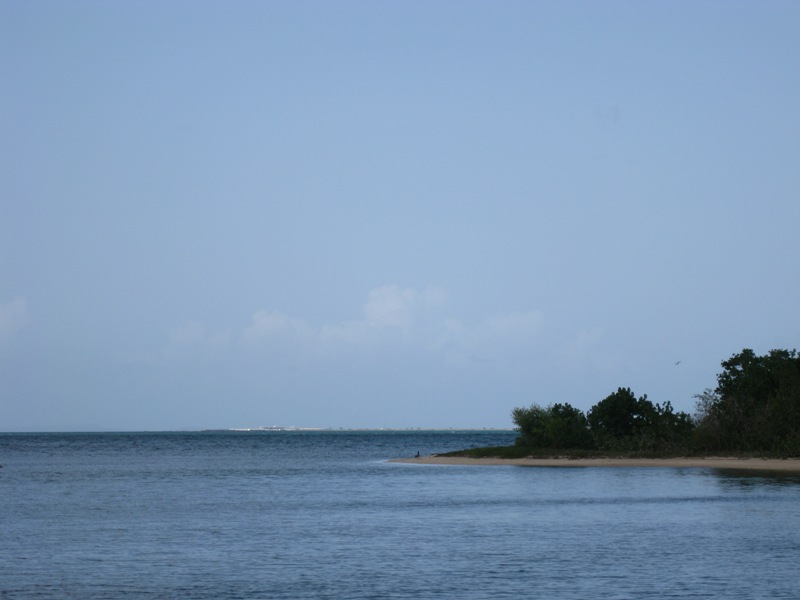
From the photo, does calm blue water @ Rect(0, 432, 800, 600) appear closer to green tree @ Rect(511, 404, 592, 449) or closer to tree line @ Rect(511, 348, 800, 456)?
tree line @ Rect(511, 348, 800, 456)

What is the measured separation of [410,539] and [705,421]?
60879mm

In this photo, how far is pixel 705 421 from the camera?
95.1 m

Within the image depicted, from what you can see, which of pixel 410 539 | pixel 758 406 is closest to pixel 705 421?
pixel 758 406

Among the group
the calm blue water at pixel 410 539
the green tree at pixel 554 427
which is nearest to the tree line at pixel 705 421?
the green tree at pixel 554 427

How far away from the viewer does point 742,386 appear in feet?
314

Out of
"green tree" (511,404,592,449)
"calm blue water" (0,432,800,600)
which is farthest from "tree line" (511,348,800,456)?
"calm blue water" (0,432,800,600)

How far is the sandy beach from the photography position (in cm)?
8375

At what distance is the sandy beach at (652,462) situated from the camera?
275ft

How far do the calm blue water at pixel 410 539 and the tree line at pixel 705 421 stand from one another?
15334mm

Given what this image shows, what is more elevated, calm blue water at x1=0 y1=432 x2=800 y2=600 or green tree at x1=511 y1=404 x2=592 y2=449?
green tree at x1=511 y1=404 x2=592 y2=449

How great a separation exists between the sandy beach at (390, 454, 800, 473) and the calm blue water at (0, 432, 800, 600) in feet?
30.8

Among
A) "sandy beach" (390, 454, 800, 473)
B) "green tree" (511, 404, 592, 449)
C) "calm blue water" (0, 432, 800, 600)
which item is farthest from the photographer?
"green tree" (511, 404, 592, 449)

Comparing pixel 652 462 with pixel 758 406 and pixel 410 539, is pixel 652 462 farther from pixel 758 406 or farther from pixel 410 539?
pixel 410 539

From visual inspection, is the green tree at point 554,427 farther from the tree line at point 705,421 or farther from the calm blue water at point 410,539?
the calm blue water at point 410,539
